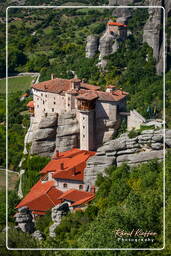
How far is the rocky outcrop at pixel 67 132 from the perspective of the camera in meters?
24.6

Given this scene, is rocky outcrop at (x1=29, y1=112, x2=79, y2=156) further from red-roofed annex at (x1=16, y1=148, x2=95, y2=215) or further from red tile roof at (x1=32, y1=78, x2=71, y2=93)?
red tile roof at (x1=32, y1=78, x2=71, y2=93)

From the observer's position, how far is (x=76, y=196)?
68.8 feet

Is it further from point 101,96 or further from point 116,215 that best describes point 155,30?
point 116,215

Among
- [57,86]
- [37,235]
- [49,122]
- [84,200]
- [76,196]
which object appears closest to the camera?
[37,235]

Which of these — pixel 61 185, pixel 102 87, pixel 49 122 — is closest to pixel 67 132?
pixel 49 122

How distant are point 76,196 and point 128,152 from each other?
2.76 metres

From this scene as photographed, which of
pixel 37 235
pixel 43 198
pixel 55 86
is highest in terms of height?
pixel 55 86

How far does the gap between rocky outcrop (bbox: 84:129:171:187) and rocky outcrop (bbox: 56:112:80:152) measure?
3122mm

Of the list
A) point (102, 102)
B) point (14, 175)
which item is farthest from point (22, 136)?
point (102, 102)

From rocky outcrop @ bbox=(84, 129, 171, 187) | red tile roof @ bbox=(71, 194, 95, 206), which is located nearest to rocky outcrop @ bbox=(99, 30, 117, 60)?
rocky outcrop @ bbox=(84, 129, 171, 187)

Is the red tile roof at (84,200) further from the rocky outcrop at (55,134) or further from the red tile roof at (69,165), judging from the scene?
the rocky outcrop at (55,134)

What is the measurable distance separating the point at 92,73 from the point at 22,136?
6989mm

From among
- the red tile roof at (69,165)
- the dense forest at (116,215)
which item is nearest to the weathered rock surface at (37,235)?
the dense forest at (116,215)

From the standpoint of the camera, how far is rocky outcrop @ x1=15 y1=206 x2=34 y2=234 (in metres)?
20.2
